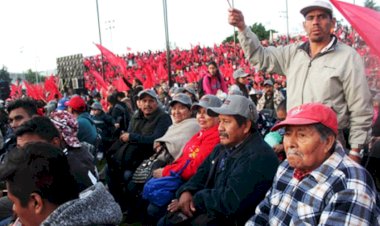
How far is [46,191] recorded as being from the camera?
1.81 metres

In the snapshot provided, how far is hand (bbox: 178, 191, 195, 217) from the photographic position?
358cm

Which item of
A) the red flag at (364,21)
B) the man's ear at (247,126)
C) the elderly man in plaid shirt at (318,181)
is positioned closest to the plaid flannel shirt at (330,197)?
the elderly man in plaid shirt at (318,181)

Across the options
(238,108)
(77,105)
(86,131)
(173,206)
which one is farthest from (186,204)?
(77,105)

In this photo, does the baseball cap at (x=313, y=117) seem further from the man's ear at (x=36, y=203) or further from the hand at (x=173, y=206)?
the hand at (x=173, y=206)

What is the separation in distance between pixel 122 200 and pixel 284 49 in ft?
10.3

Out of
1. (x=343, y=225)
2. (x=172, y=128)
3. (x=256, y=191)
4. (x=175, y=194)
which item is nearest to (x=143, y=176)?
(x=172, y=128)

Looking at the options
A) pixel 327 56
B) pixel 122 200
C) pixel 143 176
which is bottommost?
pixel 122 200

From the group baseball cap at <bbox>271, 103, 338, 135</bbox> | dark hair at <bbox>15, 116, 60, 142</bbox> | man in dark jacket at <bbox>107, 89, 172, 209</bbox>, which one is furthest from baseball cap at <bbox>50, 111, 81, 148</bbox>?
baseball cap at <bbox>271, 103, 338, 135</bbox>

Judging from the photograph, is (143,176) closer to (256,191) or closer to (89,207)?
(256,191)

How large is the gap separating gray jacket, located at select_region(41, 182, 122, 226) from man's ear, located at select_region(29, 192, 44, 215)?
9 cm

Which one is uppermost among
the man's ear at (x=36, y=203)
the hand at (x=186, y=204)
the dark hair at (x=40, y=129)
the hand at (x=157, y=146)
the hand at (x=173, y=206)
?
the dark hair at (x=40, y=129)

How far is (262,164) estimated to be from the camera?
3.17 m

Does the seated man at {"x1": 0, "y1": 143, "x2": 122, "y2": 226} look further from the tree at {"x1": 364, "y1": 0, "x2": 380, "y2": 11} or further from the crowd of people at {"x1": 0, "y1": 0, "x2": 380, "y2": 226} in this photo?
the tree at {"x1": 364, "y1": 0, "x2": 380, "y2": 11}

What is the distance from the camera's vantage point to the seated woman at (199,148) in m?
4.14
